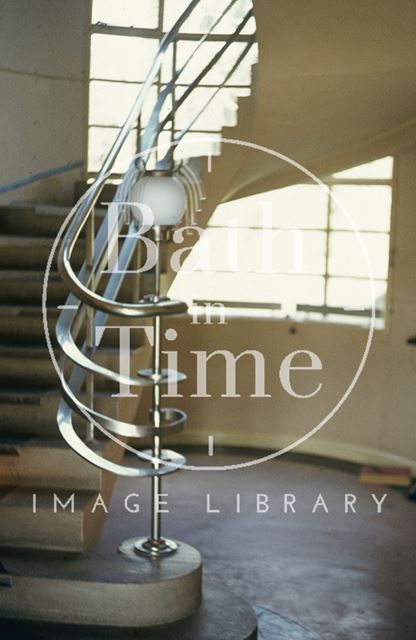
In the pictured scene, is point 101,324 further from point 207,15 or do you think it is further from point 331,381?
point 207,15

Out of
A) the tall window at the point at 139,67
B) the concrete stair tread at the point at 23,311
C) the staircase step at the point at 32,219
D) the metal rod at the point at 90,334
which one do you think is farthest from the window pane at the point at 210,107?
the metal rod at the point at 90,334

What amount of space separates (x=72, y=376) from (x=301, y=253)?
10.7 feet

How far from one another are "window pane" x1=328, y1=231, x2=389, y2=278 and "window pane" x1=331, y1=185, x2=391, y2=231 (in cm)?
6

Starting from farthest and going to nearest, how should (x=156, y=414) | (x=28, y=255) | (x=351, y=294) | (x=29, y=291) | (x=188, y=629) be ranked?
(x=351, y=294), (x=28, y=255), (x=29, y=291), (x=156, y=414), (x=188, y=629)

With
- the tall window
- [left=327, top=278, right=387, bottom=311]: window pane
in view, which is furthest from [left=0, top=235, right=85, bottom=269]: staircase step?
[left=327, top=278, right=387, bottom=311]: window pane

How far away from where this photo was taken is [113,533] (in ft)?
17.0

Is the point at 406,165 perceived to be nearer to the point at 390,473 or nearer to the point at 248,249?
the point at 248,249

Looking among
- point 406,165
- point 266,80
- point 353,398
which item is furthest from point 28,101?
point 353,398

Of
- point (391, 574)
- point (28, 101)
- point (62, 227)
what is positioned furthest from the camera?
point (28, 101)

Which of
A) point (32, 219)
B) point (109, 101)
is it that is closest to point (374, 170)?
point (109, 101)

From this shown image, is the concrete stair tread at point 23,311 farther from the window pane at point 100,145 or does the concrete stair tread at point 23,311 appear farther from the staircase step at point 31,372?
the window pane at point 100,145

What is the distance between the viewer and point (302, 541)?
5.19m

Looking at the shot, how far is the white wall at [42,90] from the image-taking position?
6.05 m

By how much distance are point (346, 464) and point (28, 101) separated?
3.12 meters
